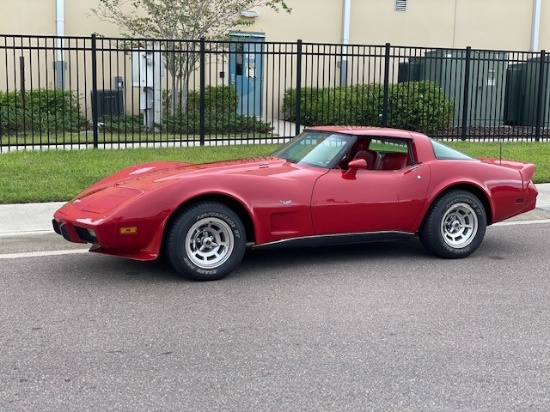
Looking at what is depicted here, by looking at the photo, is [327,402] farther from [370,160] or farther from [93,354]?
[370,160]

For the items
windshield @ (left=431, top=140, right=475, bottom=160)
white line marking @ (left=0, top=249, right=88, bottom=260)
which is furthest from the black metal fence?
windshield @ (left=431, top=140, right=475, bottom=160)

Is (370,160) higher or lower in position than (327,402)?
higher

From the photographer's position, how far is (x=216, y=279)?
640cm

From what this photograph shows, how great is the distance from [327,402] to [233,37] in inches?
696

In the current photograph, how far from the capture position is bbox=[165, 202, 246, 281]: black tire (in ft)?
20.3

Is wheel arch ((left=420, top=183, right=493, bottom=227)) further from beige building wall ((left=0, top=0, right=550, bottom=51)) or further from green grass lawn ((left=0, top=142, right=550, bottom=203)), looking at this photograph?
beige building wall ((left=0, top=0, right=550, bottom=51))

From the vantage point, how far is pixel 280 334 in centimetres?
514

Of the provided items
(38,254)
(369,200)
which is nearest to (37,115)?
(38,254)

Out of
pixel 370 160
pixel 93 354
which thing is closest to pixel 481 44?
pixel 370 160

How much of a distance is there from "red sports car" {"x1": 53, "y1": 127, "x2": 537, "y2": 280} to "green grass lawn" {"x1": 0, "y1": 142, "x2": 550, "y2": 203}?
3.26 m

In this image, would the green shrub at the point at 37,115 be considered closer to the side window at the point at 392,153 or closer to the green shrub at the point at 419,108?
the green shrub at the point at 419,108

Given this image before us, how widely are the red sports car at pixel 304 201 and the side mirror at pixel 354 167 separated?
0.04ft

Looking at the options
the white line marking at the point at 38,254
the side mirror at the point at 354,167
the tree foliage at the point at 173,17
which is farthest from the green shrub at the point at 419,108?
the white line marking at the point at 38,254

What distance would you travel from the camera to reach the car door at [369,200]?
6.71 meters
